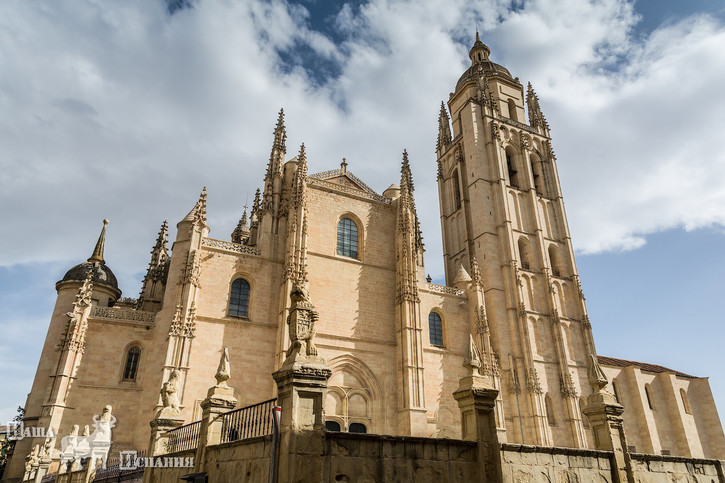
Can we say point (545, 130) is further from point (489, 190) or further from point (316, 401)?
point (316, 401)

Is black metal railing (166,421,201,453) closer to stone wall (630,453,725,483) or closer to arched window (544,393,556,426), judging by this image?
stone wall (630,453,725,483)

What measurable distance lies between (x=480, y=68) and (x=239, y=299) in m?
26.3

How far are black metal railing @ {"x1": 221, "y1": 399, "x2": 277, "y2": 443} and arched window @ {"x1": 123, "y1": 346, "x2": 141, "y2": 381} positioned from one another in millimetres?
12304

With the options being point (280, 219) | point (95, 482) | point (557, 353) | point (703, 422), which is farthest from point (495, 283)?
point (95, 482)

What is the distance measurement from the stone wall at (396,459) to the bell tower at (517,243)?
17026 millimetres

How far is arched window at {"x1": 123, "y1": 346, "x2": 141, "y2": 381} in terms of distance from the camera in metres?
19.8

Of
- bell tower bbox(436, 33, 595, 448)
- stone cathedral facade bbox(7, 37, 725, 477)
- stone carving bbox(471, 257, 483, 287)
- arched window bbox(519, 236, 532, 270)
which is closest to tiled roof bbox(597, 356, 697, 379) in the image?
stone cathedral facade bbox(7, 37, 725, 477)

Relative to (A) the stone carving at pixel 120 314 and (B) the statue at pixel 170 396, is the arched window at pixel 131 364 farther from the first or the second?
(B) the statue at pixel 170 396

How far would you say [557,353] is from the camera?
2805 centimetres

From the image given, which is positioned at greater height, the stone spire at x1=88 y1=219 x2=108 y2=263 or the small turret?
the stone spire at x1=88 y1=219 x2=108 y2=263

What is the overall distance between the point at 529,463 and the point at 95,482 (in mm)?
11426

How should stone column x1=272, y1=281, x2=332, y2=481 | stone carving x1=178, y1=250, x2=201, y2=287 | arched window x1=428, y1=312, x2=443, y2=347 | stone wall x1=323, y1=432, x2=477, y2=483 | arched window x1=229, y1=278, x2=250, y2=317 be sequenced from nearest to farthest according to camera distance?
stone column x1=272, y1=281, x2=332, y2=481
stone wall x1=323, y1=432, x2=477, y2=483
stone carving x1=178, y1=250, x2=201, y2=287
arched window x1=229, y1=278, x2=250, y2=317
arched window x1=428, y1=312, x2=443, y2=347

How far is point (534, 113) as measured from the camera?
37375mm

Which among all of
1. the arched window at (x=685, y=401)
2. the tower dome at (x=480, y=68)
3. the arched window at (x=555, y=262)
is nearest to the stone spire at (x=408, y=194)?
the arched window at (x=555, y=262)
